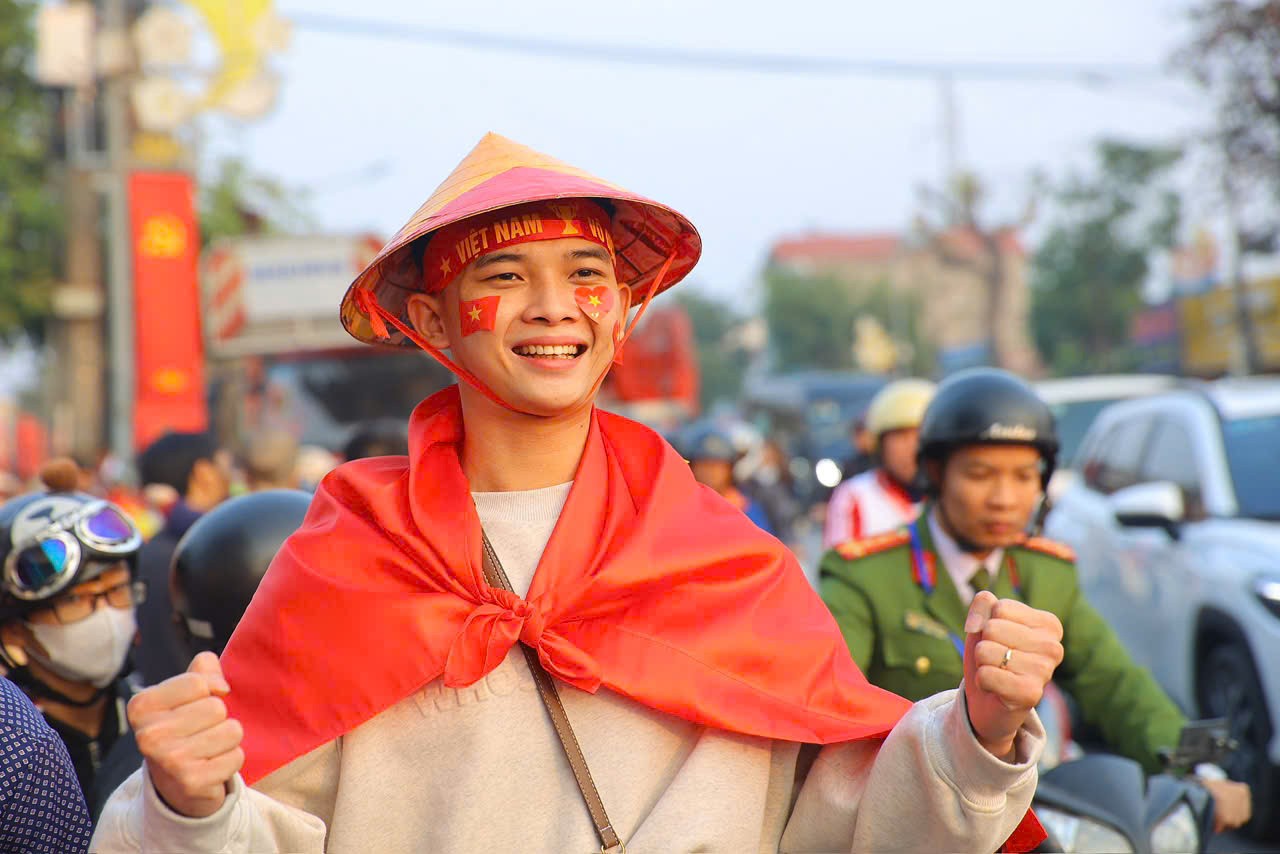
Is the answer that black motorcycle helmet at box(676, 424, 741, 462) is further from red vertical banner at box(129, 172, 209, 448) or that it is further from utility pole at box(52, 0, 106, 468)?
utility pole at box(52, 0, 106, 468)

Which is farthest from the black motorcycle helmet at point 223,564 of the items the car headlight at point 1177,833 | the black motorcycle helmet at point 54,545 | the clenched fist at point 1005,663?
the clenched fist at point 1005,663

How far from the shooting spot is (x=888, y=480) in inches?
333

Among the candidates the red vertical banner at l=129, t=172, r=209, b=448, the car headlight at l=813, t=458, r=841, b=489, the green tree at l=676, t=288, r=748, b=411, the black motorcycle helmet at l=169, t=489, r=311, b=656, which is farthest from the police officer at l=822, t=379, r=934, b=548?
the green tree at l=676, t=288, r=748, b=411

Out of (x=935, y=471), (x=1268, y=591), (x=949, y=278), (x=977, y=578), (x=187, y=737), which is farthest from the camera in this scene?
(x=949, y=278)

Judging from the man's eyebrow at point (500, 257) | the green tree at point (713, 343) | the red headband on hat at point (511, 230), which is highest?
the red headband on hat at point (511, 230)

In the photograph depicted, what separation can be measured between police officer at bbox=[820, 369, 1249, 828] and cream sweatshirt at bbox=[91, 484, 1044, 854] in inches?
66.3

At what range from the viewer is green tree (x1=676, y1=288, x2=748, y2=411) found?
117m

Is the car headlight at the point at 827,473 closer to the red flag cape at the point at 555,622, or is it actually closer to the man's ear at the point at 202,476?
the man's ear at the point at 202,476

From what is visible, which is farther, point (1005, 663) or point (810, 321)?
point (810, 321)

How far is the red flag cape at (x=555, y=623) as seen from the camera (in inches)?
101

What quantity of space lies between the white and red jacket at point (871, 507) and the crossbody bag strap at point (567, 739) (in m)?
5.54

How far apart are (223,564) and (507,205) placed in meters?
2.14

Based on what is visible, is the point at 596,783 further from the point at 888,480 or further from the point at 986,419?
the point at 888,480

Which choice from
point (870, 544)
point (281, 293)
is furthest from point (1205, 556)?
point (281, 293)
